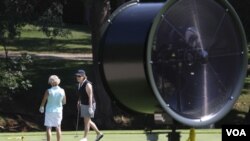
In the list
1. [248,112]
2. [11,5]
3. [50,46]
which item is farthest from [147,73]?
[50,46]

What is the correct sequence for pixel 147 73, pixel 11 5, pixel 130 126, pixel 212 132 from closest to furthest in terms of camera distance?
pixel 147 73
pixel 212 132
pixel 11 5
pixel 130 126

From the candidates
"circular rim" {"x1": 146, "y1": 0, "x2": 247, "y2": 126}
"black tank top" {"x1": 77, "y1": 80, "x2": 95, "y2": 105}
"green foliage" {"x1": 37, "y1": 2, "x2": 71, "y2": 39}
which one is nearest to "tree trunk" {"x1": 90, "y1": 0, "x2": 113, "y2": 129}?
"green foliage" {"x1": 37, "y1": 2, "x2": 71, "y2": 39}

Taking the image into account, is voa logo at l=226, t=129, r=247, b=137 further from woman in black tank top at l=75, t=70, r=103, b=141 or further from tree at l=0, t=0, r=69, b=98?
tree at l=0, t=0, r=69, b=98

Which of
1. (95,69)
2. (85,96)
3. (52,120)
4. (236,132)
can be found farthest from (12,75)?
(236,132)

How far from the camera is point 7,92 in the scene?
2652cm

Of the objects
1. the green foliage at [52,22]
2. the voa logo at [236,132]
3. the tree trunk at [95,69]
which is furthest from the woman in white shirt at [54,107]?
the green foliage at [52,22]

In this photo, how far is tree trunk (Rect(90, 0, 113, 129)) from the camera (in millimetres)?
25375

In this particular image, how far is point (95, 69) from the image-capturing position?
25.2 metres

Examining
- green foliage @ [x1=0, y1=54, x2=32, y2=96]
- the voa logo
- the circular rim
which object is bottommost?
green foliage @ [x1=0, y1=54, x2=32, y2=96]

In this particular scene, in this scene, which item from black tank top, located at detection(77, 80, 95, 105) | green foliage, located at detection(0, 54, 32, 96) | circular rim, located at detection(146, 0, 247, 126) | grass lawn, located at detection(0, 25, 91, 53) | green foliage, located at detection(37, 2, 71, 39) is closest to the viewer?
circular rim, located at detection(146, 0, 247, 126)

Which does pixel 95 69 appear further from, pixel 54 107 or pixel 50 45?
pixel 50 45

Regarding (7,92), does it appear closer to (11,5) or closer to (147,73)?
(11,5)

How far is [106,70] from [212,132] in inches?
496

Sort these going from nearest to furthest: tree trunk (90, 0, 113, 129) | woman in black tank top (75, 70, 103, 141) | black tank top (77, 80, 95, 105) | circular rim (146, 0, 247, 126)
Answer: circular rim (146, 0, 247, 126), woman in black tank top (75, 70, 103, 141), black tank top (77, 80, 95, 105), tree trunk (90, 0, 113, 129)
